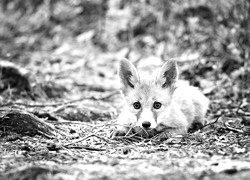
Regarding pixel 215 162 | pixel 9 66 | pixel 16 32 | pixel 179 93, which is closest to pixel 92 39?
pixel 16 32

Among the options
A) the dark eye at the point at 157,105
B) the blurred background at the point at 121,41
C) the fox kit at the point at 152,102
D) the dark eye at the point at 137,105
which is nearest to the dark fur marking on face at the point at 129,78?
the fox kit at the point at 152,102

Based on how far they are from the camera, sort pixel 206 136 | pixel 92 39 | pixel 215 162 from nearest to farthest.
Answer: pixel 215 162
pixel 206 136
pixel 92 39

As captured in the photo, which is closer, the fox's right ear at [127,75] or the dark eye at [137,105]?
the dark eye at [137,105]

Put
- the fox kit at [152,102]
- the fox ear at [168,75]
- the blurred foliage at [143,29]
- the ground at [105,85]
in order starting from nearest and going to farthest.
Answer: the ground at [105,85], the fox kit at [152,102], the fox ear at [168,75], the blurred foliage at [143,29]

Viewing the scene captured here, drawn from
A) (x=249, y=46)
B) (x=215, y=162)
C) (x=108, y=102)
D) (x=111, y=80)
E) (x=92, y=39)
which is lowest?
(x=215, y=162)

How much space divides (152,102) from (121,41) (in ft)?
23.3

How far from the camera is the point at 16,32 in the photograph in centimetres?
1362

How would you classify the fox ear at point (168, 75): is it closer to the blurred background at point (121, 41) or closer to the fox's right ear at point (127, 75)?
the fox's right ear at point (127, 75)

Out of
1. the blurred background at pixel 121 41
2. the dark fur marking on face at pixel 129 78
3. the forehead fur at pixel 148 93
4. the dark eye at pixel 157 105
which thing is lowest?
the dark eye at pixel 157 105

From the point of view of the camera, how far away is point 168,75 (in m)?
4.96

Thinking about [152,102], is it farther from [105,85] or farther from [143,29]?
[143,29]

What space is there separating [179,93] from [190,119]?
1.54ft

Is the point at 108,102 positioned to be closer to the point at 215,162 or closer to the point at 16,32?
the point at 215,162

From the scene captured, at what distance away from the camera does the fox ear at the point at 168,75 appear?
15.8 ft
